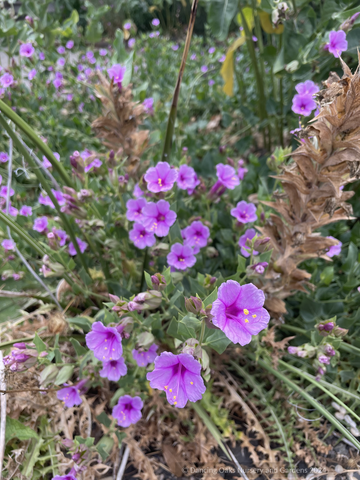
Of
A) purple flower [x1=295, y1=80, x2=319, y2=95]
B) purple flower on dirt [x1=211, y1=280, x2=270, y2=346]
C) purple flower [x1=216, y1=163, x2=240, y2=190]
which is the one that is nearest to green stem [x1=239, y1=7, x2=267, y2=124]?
purple flower [x1=295, y1=80, x2=319, y2=95]

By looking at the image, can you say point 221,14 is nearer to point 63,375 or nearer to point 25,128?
point 25,128

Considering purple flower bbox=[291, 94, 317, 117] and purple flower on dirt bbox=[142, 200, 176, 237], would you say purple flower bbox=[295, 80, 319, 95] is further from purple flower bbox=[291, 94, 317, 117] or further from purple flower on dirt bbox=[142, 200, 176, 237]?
purple flower on dirt bbox=[142, 200, 176, 237]

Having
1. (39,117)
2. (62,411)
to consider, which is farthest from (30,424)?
(39,117)

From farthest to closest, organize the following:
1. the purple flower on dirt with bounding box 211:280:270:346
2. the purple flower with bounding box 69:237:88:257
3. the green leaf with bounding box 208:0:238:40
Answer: the green leaf with bounding box 208:0:238:40 < the purple flower with bounding box 69:237:88:257 < the purple flower on dirt with bounding box 211:280:270:346

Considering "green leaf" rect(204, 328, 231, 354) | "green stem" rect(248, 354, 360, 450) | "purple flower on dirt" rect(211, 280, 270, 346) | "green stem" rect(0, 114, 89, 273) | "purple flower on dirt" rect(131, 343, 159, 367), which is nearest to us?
"purple flower on dirt" rect(211, 280, 270, 346)

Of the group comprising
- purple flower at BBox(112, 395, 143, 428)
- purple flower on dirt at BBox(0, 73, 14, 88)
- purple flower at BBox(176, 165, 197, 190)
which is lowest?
purple flower at BBox(112, 395, 143, 428)

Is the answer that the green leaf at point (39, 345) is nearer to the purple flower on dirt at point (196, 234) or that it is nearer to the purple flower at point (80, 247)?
the purple flower at point (80, 247)
